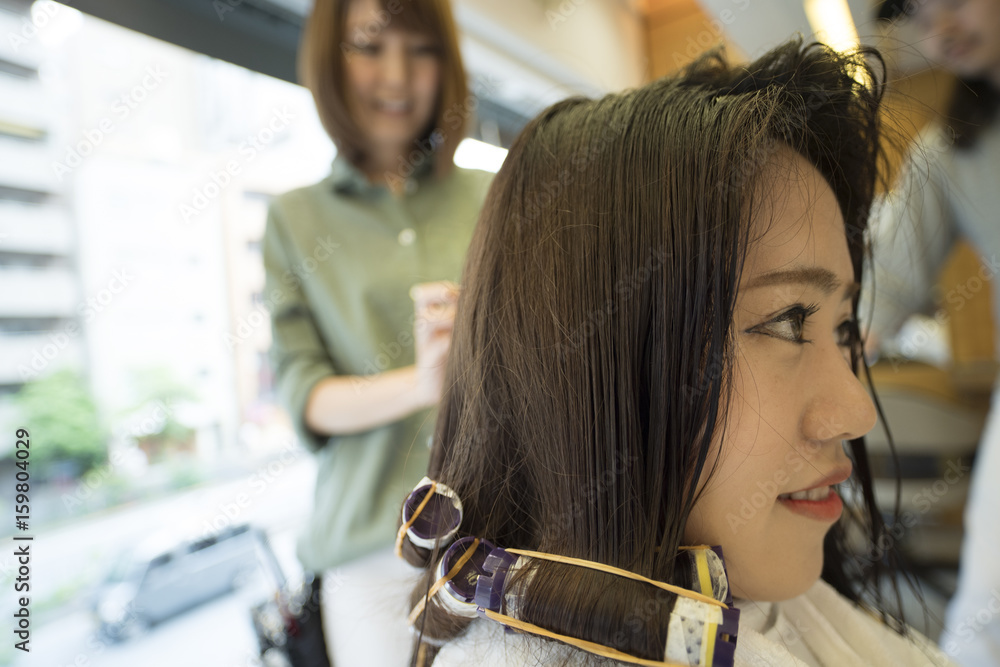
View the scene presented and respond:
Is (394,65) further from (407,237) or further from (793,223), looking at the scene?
(793,223)

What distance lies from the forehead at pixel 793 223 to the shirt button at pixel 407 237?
73 centimetres

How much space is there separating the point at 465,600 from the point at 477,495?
0.12 meters

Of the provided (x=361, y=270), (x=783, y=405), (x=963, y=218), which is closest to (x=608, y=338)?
(x=783, y=405)

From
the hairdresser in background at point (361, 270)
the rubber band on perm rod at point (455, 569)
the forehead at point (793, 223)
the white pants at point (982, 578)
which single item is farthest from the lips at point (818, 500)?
the white pants at point (982, 578)

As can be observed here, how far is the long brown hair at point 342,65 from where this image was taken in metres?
1.05

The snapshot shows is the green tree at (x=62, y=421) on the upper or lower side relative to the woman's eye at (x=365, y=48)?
lower

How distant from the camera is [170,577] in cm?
130

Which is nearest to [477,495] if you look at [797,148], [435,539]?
[435,539]

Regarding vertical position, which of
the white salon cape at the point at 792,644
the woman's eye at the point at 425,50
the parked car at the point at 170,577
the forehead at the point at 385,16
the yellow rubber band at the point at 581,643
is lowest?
the parked car at the point at 170,577

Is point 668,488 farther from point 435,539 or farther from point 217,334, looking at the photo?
point 217,334

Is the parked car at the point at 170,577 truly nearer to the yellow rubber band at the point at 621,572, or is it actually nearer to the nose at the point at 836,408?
the yellow rubber band at the point at 621,572

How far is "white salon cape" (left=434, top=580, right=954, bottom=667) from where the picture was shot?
552 mm

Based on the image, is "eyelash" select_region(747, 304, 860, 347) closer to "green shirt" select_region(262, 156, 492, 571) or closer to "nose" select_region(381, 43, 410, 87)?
"green shirt" select_region(262, 156, 492, 571)

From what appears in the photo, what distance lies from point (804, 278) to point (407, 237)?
79 cm
